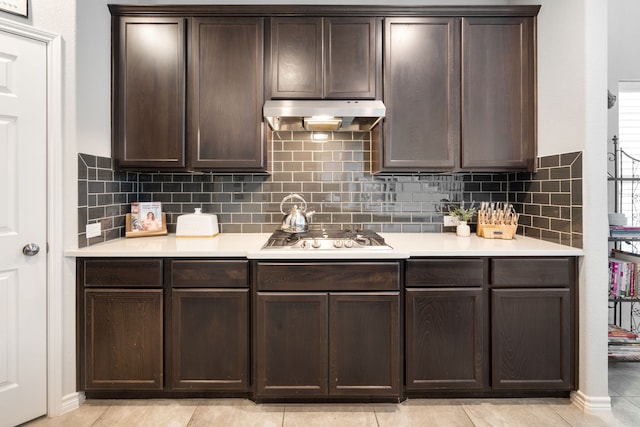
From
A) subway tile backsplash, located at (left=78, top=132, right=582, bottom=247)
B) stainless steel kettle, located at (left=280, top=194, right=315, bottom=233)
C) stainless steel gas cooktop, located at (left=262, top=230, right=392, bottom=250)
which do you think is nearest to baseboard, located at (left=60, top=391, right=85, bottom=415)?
subway tile backsplash, located at (left=78, top=132, right=582, bottom=247)

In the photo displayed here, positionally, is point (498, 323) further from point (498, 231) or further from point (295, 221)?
point (295, 221)

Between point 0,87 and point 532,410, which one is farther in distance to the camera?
point 532,410

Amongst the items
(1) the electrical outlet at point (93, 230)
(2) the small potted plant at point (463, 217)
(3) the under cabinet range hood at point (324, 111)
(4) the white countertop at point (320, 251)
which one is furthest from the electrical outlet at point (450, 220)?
(1) the electrical outlet at point (93, 230)

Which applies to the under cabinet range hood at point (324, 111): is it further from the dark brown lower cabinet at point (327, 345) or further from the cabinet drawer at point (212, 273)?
the dark brown lower cabinet at point (327, 345)

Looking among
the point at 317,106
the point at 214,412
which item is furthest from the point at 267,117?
the point at 214,412

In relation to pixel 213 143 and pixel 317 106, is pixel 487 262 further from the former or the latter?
pixel 213 143

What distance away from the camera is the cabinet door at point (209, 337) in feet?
6.72

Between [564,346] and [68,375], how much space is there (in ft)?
9.36

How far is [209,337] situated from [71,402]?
2.83ft

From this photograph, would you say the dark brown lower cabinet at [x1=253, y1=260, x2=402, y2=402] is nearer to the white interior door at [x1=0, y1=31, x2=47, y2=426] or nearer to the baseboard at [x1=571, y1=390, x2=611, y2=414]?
the baseboard at [x1=571, y1=390, x2=611, y2=414]

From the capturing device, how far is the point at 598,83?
2.03 metres

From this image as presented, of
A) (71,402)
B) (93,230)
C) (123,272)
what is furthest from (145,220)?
(71,402)

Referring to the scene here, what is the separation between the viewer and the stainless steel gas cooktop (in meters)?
2.12

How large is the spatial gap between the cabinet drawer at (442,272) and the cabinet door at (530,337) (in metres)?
0.19
